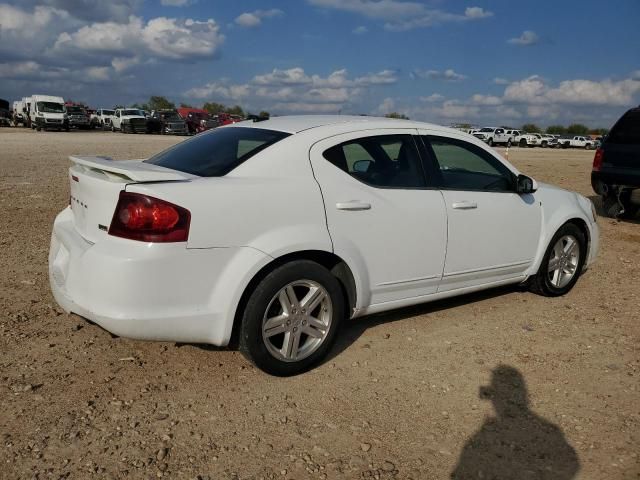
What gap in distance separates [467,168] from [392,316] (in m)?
1.35

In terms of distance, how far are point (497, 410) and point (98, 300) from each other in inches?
91.2

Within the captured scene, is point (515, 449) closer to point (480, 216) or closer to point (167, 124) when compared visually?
point (480, 216)

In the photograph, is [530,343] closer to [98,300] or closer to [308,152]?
[308,152]

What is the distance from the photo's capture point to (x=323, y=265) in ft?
12.0

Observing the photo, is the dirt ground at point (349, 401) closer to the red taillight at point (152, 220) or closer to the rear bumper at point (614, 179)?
the red taillight at point (152, 220)

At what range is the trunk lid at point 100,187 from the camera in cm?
309

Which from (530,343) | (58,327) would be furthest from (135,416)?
(530,343)

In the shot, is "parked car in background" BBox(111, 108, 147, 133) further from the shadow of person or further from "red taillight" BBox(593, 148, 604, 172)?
the shadow of person

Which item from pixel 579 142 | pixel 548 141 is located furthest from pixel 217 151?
pixel 579 142

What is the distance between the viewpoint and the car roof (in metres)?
3.86

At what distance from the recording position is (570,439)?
2.97 meters

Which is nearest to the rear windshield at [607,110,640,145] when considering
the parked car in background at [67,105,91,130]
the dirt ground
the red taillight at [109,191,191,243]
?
the dirt ground

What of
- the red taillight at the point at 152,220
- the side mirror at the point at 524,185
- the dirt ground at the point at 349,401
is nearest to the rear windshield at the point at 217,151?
the red taillight at the point at 152,220

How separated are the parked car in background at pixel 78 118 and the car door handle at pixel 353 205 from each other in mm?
43147
